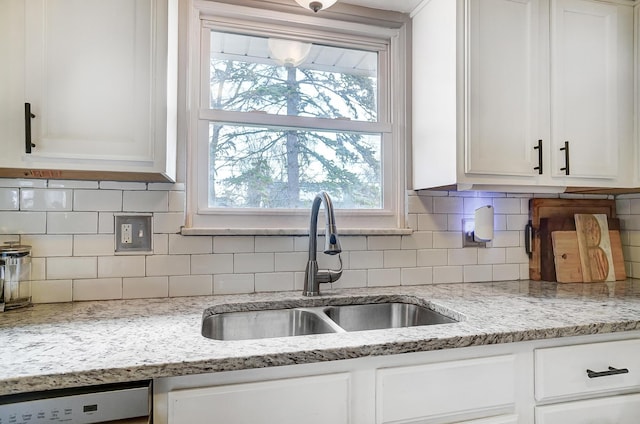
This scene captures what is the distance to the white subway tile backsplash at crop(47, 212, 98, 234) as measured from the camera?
1425 mm

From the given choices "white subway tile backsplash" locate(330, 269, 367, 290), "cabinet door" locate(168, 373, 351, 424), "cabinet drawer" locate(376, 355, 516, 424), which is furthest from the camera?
"white subway tile backsplash" locate(330, 269, 367, 290)

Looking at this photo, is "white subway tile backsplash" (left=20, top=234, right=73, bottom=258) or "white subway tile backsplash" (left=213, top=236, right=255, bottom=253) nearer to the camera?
"white subway tile backsplash" (left=20, top=234, right=73, bottom=258)

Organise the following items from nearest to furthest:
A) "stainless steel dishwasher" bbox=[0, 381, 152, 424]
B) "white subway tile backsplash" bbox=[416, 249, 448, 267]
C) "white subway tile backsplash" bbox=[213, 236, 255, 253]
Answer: "stainless steel dishwasher" bbox=[0, 381, 152, 424] → "white subway tile backsplash" bbox=[213, 236, 255, 253] → "white subway tile backsplash" bbox=[416, 249, 448, 267]

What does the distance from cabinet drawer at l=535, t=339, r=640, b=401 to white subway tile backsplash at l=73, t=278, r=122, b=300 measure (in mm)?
1460

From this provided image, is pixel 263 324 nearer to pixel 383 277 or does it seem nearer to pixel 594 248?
pixel 383 277

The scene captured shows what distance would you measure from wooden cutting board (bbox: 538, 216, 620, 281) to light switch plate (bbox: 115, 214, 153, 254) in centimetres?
183

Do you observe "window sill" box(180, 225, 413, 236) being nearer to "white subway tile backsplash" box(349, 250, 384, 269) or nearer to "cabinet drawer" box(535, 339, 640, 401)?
"white subway tile backsplash" box(349, 250, 384, 269)

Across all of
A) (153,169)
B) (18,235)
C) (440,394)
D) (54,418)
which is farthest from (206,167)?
(440,394)

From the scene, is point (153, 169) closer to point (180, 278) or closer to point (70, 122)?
point (70, 122)

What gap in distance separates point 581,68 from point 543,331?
1.22m

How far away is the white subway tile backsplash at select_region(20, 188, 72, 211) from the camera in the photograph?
140 cm

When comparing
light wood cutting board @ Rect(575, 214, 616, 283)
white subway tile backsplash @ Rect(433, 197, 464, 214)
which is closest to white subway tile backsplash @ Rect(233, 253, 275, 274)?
white subway tile backsplash @ Rect(433, 197, 464, 214)

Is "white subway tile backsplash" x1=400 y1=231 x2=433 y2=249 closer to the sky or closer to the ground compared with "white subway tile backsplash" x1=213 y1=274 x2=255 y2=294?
closer to the sky

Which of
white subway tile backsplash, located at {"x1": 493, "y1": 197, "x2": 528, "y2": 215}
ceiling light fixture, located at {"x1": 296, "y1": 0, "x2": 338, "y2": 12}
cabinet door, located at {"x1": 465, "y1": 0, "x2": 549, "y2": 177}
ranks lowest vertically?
white subway tile backsplash, located at {"x1": 493, "y1": 197, "x2": 528, "y2": 215}
